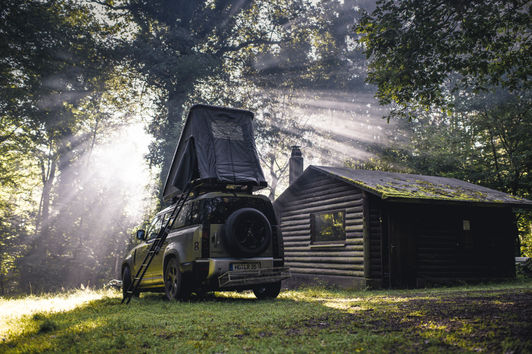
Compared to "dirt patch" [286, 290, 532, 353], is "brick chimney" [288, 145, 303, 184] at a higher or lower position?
higher

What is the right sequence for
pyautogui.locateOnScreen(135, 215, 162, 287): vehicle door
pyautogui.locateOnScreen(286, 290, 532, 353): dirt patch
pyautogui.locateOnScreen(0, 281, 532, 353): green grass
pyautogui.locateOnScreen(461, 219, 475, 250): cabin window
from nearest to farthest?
pyautogui.locateOnScreen(286, 290, 532, 353): dirt patch < pyautogui.locateOnScreen(0, 281, 532, 353): green grass < pyautogui.locateOnScreen(135, 215, 162, 287): vehicle door < pyautogui.locateOnScreen(461, 219, 475, 250): cabin window

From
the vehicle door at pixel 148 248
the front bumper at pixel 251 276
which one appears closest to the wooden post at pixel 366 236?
the front bumper at pixel 251 276

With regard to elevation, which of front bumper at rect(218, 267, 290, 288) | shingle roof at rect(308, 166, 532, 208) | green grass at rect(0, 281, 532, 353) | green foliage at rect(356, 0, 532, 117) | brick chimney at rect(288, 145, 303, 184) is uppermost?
green foliage at rect(356, 0, 532, 117)

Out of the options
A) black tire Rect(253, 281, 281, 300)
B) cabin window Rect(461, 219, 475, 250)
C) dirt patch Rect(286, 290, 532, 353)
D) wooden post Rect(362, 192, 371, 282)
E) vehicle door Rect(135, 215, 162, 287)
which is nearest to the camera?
dirt patch Rect(286, 290, 532, 353)

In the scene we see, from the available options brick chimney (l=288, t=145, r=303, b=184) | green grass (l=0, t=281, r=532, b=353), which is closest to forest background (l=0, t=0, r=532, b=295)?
brick chimney (l=288, t=145, r=303, b=184)

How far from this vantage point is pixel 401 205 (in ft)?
48.0

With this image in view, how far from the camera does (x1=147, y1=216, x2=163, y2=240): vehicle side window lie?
430 inches

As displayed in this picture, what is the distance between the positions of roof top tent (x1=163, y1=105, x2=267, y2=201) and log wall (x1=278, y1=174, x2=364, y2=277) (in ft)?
18.0

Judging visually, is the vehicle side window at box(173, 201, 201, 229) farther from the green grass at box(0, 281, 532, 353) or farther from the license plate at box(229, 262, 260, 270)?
the green grass at box(0, 281, 532, 353)

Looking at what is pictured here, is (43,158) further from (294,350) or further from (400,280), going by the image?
(294,350)

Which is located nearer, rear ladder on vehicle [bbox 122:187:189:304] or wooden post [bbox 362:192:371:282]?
rear ladder on vehicle [bbox 122:187:189:304]

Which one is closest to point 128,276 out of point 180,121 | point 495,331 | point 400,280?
point 400,280

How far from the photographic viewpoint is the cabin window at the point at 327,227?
17.7m

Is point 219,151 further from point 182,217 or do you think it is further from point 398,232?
point 398,232
